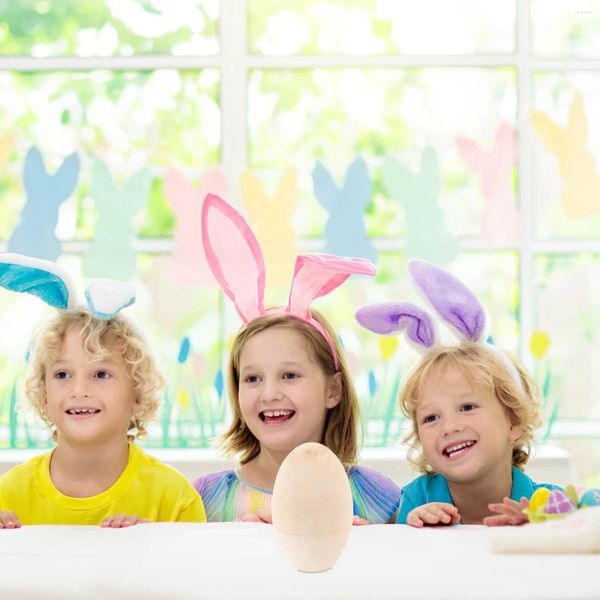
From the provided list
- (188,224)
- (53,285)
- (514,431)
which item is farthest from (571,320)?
(53,285)

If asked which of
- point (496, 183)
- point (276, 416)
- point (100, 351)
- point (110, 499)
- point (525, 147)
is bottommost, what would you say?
point (110, 499)

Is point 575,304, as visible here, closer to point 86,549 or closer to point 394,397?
point 394,397

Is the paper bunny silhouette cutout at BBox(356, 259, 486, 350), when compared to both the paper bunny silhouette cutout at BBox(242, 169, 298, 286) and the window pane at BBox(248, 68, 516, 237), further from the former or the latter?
the window pane at BBox(248, 68, 516, 237)

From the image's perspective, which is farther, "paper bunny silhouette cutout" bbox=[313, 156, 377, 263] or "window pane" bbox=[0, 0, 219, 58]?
"window pane" bbox=[0, 0, 219, 58]

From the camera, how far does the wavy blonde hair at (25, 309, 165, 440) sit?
1.31m

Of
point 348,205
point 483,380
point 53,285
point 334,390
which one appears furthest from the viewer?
point 348,205

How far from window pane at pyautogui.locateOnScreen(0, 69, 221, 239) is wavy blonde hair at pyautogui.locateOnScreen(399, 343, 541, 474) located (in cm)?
159

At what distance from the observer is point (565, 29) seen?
9.20 feet

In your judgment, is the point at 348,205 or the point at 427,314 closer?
the point at 427,314

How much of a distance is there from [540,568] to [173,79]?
8.02 ft

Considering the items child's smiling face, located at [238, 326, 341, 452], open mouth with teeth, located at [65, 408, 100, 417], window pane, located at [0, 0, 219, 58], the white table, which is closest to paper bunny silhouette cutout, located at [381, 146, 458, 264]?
window pane, located at [0, 0, 219, 58]

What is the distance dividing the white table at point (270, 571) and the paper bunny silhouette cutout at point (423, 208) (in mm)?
1986

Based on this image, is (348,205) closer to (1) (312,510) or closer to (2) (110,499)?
(2) (110,499)

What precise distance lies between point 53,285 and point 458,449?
60 cm
